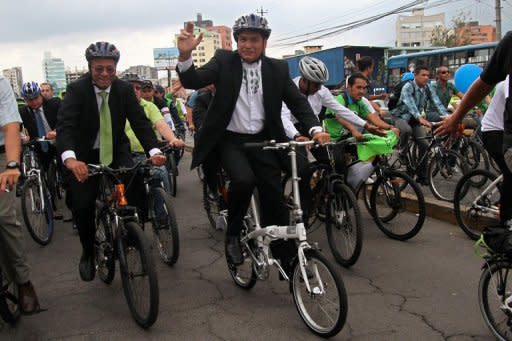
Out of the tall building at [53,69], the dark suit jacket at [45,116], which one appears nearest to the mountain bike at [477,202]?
the dark suit jacket at [45,116]

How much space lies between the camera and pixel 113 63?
12.9ft

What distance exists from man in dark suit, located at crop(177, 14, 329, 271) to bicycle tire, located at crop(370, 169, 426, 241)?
167 cm

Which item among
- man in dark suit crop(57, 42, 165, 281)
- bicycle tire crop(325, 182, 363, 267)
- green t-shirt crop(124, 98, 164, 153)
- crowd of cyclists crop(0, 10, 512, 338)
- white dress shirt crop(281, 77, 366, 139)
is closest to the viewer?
crowd of cyclists crop(0, 10, 512, 338)

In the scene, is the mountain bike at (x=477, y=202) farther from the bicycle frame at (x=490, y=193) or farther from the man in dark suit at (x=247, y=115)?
the man in dark suit at (x=247, y=115)

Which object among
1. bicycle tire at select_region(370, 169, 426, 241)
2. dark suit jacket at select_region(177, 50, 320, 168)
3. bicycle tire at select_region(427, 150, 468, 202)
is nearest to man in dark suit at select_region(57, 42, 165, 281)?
dark suit jacket at select_region(177, 50, 320, 168)

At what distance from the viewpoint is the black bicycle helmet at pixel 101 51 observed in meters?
3.82

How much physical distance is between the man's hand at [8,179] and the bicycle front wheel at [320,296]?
1.76 m

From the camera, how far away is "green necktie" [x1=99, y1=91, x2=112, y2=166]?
13.1 feet

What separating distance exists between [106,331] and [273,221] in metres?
1.37

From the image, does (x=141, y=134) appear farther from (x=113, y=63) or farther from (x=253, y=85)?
(x=253, y=85)

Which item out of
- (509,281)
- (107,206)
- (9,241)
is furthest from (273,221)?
(9,241)

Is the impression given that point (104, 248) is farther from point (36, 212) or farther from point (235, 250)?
point (36, 212)

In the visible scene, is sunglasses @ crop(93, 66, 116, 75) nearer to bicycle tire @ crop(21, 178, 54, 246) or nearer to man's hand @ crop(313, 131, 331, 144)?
man's hand @ crop(313, 131, 331, 144)

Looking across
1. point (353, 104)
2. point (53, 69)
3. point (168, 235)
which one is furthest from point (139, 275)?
point (53, 69)
